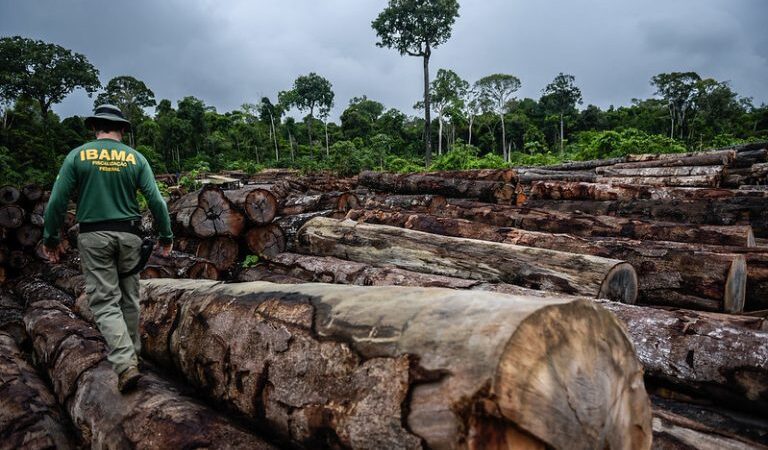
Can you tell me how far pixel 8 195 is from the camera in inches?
301

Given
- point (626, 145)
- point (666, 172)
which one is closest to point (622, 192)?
point (666, 172)

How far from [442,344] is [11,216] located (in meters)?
9.45

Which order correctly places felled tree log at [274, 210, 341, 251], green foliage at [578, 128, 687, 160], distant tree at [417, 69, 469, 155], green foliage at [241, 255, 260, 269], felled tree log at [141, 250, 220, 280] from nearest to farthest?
felled tree log at [141, 250, 220, 280] → green foliage at [241, 255, 260, 269] → felled tree log at [274, 210, 341, 251] → green foliage at [578, 128, 687, 160] → distant tree at [417, 69, 469, 155]

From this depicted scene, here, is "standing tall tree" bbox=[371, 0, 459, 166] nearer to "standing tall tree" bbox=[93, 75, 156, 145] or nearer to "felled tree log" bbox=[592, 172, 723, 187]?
"felled tree log" bbox=[592, 172, 723, 187]

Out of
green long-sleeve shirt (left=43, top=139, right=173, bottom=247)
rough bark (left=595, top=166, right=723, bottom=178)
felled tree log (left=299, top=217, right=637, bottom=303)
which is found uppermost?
rough bark (left=595, top=166, right=723, bottom=178)

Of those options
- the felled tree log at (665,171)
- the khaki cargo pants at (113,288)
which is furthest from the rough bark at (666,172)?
the khaki cargo pants at (113,288)

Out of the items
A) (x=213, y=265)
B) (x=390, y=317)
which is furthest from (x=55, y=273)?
(x=390, y=317)

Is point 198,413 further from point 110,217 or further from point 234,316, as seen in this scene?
point 110,217

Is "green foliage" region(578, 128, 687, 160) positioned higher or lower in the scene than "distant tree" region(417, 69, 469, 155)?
lower

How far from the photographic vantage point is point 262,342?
189 cm

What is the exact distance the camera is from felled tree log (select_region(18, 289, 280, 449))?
185cm

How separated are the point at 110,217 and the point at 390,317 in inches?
86.2

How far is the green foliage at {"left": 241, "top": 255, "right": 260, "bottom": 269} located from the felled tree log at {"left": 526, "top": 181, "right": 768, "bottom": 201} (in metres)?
5.59

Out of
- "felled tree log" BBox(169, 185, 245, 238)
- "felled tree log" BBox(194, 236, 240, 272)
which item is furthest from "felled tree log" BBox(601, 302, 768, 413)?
"felled tree log" BBox(194, 236, 240, 272)
